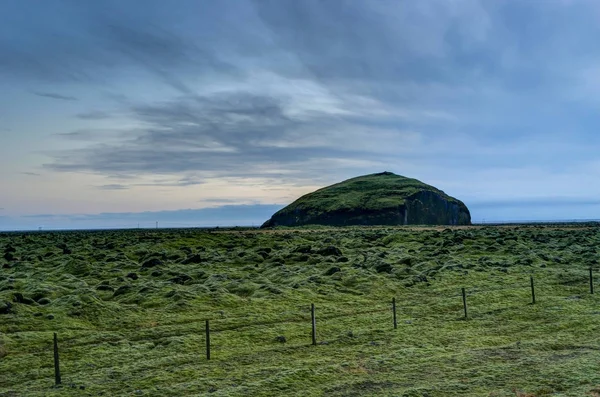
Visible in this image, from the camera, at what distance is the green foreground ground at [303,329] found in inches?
903

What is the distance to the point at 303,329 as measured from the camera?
111 feet

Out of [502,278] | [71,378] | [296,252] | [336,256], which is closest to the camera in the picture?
[71,378]

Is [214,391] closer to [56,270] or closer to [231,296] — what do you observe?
[231,296]

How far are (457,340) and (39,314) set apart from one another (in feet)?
101

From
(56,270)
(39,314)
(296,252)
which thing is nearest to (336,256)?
(296,252)

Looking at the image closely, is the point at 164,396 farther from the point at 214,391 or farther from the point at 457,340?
the point at 457,340

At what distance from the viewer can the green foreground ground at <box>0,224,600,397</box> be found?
2294 cm

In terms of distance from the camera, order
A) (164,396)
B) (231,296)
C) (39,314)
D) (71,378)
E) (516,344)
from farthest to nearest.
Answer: (231,296) → (39,314) → (516,344) → (71,378) → (164,396)

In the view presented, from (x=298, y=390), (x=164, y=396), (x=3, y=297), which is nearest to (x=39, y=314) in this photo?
(x=3, y=297)

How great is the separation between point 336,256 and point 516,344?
140 feet

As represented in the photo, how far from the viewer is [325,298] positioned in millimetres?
44594

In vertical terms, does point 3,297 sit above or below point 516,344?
above

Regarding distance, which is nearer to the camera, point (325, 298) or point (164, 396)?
point (164, 396)

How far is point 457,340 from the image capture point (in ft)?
99.8
